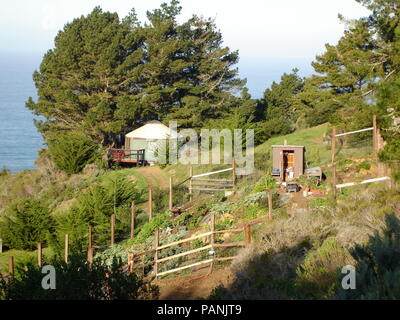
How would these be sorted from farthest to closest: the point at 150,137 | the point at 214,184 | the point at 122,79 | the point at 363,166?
the point at 122,79 → the point at 150,137 → the point at 214,184 → the point at 363,166

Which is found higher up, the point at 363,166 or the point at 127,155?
the point at 127,155

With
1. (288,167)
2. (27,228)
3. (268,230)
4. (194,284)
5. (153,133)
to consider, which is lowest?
(194,284)

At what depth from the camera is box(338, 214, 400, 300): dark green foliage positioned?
24.3 ft

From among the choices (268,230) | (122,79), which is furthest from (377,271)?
(122,79)

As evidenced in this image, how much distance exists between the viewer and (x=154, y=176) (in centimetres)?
2970

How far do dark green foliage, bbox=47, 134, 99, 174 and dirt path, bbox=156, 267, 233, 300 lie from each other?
2071 centimetres

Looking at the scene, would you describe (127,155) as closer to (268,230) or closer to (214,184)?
(214,184)

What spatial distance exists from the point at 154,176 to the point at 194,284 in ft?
56.8

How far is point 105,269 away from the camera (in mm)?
9969

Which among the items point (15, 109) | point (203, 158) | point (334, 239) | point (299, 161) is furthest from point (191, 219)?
point (15, 109)

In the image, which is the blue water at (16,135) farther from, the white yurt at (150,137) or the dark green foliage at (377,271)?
the dark green foliage at (377,271)

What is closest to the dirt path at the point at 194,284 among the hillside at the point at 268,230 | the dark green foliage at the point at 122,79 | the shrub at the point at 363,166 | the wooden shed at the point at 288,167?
the hillside at the point at 268,230

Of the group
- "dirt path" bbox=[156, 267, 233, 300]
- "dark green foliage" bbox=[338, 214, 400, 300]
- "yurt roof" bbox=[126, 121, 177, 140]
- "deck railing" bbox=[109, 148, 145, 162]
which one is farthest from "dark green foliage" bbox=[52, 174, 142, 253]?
"dark green foliage" bbox=[338, 214, 400, 300]
